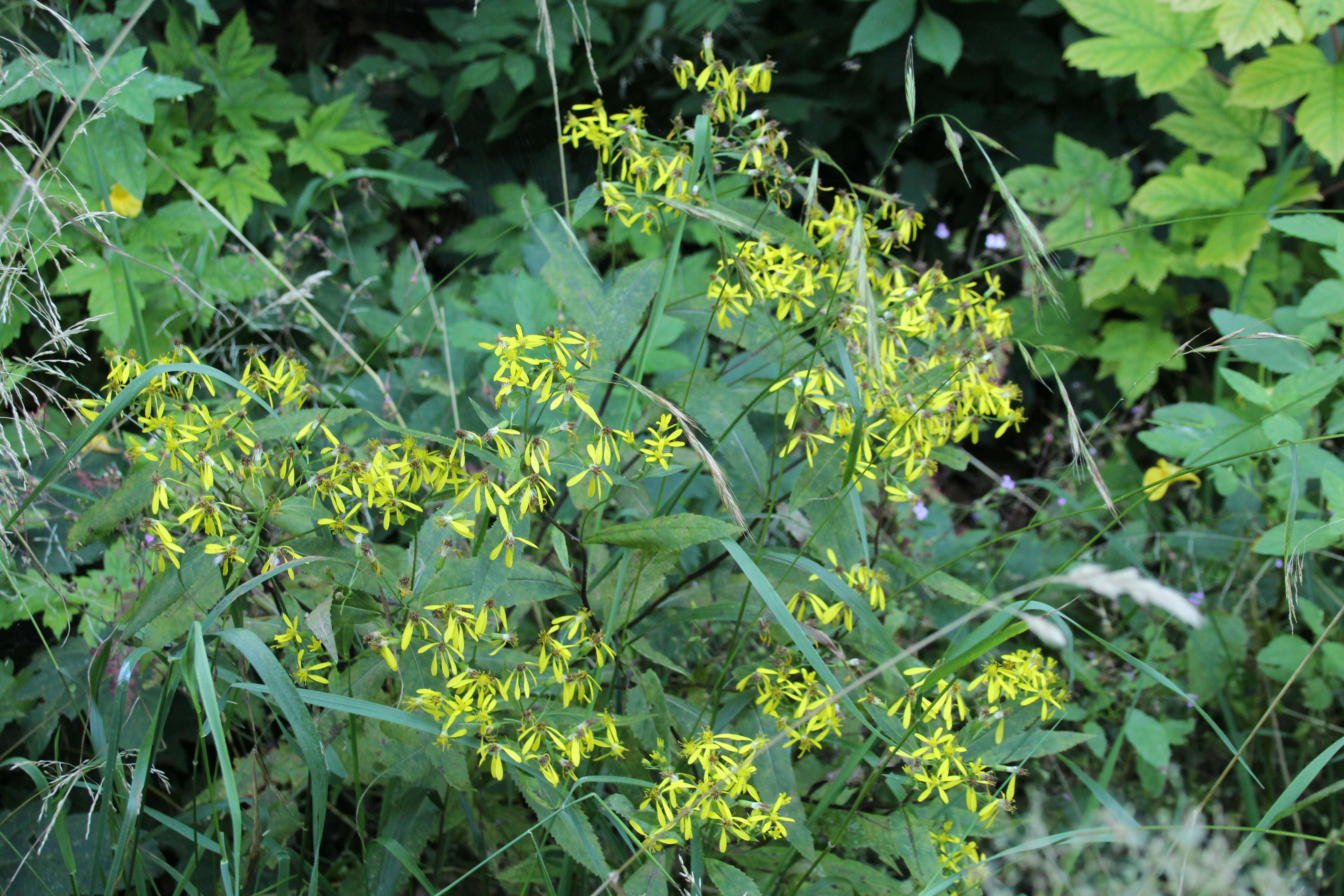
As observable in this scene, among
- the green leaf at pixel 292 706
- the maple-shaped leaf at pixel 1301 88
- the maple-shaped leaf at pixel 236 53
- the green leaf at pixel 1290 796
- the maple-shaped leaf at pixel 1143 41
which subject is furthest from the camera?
the maple-shaped leaf at pixel 236 53

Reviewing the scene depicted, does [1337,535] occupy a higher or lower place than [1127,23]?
lower

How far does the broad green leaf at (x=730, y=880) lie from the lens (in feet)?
3.99

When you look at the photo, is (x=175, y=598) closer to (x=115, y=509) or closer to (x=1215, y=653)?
(x=115, y=509)

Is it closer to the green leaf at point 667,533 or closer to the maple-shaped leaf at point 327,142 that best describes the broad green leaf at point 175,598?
the green leaf at point 667,533

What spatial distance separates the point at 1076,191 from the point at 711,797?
2.39 metres

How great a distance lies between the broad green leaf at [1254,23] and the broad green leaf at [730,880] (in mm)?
2202

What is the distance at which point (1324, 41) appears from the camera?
2910mm

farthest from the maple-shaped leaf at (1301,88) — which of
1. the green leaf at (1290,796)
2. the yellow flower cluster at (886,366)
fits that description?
the green leaf at (1290,796)

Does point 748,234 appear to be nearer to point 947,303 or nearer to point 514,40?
point 947,303

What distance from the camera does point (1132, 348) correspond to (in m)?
2.94

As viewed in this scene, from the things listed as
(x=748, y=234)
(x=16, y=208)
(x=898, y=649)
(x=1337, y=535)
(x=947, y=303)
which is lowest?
(x=1337, y=535)

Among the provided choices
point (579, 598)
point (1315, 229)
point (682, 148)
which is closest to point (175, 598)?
point (579, 598)

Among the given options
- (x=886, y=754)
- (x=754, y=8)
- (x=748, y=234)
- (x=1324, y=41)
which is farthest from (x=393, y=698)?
(x=1324, y=41)

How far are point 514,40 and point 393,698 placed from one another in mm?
2483
